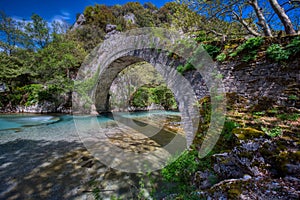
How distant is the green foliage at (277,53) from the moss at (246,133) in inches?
53.3

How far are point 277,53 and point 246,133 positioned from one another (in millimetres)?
A: 1573

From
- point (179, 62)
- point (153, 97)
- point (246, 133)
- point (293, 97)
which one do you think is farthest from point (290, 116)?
point (153, 97)

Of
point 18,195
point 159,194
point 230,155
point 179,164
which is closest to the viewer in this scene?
point 230,155

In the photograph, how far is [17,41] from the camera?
1388cm

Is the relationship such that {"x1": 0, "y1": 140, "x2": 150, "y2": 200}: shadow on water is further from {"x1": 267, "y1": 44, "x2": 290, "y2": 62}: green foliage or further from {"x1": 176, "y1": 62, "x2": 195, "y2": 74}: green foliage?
{"x1": 267, "y1": 44, "x2": 290, "y2": 62}: green foliage

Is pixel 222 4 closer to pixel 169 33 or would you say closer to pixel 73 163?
pixel 169 33

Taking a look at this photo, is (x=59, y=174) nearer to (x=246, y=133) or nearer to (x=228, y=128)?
(x=228, y=128)

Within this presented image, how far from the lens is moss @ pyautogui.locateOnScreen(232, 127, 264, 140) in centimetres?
201

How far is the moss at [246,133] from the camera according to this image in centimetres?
201

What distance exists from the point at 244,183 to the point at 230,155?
57 centimetres

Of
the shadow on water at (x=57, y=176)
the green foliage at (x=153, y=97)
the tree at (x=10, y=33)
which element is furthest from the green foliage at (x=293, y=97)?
the tree at (x=10, y=33)

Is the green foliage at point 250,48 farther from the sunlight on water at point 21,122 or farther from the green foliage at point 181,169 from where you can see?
the sunlight on water at point 21,122

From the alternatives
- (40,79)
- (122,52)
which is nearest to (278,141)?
(122,52)

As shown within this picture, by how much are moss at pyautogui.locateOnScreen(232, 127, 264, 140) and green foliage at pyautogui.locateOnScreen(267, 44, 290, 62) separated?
4.45ft
